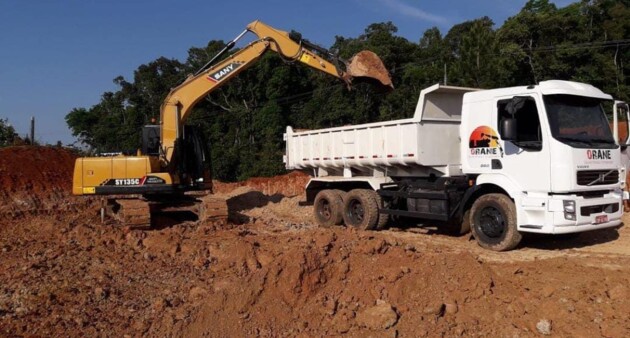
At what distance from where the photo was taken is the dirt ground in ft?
18.8

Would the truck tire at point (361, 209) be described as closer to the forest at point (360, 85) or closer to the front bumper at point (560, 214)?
the front bumper at point (560, 214)

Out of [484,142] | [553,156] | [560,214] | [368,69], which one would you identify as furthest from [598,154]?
[368,69]

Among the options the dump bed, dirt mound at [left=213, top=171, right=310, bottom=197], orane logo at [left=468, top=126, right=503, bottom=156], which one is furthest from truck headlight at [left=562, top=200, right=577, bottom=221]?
dirt mound at [left=213, top=171, right=310, bottom=197]

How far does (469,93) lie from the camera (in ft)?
33.1

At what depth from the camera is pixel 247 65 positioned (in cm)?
1407

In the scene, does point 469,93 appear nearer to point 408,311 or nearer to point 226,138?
point 408,311

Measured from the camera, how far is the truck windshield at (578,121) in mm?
8766

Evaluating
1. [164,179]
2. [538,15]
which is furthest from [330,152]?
[538,15]

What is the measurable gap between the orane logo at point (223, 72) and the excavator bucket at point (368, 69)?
2.98 meters

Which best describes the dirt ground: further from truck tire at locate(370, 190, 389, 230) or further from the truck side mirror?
truck tire at locate(370, 190, 389, 230)

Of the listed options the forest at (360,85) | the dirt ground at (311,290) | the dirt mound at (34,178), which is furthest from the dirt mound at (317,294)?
the forest at (360,85)

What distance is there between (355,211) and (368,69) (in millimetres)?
3225

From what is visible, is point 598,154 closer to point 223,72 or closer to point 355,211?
point 355,211

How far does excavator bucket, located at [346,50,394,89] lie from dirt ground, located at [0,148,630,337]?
181 inches
